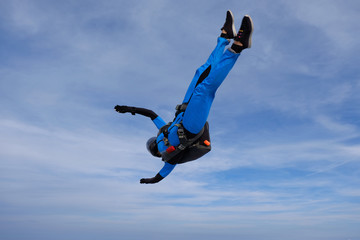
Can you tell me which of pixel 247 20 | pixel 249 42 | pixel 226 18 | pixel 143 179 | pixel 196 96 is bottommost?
pixel 143 179

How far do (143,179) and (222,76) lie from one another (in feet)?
14.2

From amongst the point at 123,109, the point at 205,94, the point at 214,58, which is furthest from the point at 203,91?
the point at 123,109

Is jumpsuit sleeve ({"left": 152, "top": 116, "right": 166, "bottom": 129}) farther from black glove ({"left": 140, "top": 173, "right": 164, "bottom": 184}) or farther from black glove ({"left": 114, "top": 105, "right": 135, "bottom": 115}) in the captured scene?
black glove ({"left": 140, "top": 173, "right": 164, "bottom": 184})

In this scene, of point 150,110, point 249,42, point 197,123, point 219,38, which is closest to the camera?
point 249,42

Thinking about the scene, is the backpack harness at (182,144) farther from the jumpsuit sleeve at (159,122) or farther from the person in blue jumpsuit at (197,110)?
the jumpsuit sleeve at (159,122)

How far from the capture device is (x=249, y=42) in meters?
5.98

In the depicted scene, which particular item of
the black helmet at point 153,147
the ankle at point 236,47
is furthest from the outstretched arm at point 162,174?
the ankle at point 236,47

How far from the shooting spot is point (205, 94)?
21.9ft

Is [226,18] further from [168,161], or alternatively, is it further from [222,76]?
[168,161]

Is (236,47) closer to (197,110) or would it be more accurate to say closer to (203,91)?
(203,91)

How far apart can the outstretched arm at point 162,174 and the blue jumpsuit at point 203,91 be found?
51.1 inches

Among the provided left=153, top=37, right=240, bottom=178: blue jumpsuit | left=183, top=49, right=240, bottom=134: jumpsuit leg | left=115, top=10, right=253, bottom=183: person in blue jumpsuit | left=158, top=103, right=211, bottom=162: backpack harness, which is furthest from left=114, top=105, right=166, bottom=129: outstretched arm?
left=183, top=49, right=240, bottom=134: jumpsuit leg

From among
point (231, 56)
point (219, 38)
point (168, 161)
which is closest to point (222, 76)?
point (231, 56)

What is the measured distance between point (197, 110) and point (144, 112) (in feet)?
7.89
